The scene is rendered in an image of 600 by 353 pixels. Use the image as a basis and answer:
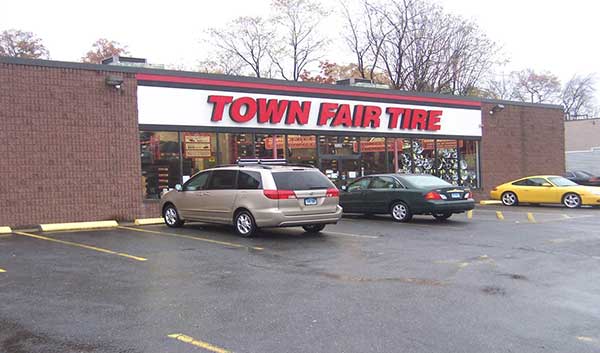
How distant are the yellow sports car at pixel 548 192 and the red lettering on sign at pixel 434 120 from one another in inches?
148

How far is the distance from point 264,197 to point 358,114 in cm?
1100

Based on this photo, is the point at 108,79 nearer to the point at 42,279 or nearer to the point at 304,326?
the point at 42,279

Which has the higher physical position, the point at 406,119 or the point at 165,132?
the point at 406,119

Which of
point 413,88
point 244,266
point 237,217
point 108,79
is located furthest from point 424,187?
point 413,88

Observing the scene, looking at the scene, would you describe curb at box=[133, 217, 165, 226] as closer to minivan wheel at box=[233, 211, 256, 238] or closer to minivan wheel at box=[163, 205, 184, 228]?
minivan wheel at box=[163, 205, 184, 228]

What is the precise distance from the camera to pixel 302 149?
20.4 meters

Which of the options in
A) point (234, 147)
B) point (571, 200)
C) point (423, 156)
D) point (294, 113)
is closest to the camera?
point (234, 147)

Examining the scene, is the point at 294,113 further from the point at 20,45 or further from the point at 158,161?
the point at 20,45

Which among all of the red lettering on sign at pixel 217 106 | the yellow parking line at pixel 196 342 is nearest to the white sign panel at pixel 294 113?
the red lettering on sign at pixel 217 106

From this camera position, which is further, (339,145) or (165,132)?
(339,145)

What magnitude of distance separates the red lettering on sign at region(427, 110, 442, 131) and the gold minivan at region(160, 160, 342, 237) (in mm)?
12591

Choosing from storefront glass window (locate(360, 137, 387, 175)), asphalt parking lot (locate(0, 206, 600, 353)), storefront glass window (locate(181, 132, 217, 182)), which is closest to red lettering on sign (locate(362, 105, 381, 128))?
A: storefront glass window (locate(360, 137, 387, 175))

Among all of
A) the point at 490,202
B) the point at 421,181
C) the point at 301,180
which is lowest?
A: the point at 490,202

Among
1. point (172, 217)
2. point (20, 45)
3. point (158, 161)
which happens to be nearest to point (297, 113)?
point (158, 161)
